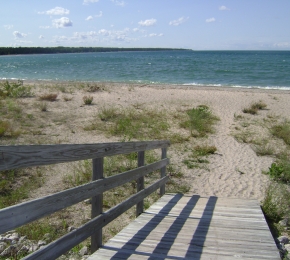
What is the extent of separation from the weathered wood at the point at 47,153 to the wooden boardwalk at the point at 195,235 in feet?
3.12

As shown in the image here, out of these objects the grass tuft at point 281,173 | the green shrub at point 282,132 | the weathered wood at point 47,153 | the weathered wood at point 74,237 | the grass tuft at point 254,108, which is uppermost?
the weathered wood at point 47,153

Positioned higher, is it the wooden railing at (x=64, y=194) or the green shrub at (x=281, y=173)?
the wooden railing at (x=64, y=194)

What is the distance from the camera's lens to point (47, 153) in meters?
2.44

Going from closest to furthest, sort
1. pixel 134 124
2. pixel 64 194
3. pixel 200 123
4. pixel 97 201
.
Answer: pixel 64 194 → pixel 97 201 → pixel 134 124 → pixel 200 123

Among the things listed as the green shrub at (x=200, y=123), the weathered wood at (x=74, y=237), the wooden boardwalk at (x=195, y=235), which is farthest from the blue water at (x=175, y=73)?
the weathered wood at (x=74, y=237)

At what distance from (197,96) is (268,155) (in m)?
10.9

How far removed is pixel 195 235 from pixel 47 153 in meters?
2.25

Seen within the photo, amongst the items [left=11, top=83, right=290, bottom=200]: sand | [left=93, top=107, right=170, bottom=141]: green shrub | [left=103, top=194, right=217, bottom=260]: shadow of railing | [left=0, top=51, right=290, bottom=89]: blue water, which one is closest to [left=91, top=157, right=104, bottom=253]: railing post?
→ [left=103, top=194, right=217, bottom=260]: shadow of railing

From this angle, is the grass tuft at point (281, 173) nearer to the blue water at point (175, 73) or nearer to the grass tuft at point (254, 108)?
the grass tuft at point (254, 108)

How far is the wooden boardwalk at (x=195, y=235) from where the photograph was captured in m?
3.50

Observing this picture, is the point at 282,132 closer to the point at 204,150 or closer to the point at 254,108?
the point at 204,150

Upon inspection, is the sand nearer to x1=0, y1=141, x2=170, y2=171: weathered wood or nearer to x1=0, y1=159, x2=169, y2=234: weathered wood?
x1=0, y1=159, x2=169, y2=234: weathered wood

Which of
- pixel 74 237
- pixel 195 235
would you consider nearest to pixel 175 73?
pixel 195 235

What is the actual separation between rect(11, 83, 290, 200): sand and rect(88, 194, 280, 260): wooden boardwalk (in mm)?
2175
